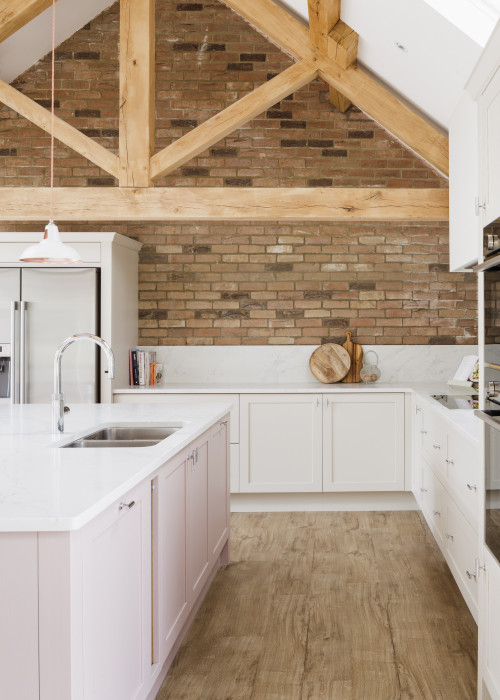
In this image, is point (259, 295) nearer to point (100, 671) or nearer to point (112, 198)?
point (112, 198)

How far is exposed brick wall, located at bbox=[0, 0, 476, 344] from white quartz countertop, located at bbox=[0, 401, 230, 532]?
2142 mm

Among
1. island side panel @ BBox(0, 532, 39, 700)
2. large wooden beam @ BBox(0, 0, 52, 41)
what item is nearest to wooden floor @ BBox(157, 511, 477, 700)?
island side panel @ BBox(0, 532, 39, 700)

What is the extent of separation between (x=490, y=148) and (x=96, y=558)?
1.62 m

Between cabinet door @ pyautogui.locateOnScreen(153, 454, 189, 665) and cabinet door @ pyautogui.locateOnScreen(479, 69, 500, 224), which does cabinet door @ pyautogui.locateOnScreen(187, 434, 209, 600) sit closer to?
cabinet door @ pyautogui.locateOnScreen(153, 454, 189, 665)

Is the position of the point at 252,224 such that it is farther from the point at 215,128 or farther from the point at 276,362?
the point at 215,128

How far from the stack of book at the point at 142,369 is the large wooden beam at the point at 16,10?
2.41m

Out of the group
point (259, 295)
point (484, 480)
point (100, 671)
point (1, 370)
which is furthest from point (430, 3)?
point (1, 370)

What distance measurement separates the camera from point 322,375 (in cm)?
540

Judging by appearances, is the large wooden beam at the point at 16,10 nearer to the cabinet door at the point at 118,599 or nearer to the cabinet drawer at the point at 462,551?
the cabinet door at the point at 118,599

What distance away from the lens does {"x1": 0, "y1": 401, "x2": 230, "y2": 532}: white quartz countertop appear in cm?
154

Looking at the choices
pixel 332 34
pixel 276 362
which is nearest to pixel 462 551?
pixel 276 362

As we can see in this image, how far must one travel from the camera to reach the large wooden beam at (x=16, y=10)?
4.32 m

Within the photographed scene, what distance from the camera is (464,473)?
2.94 metres

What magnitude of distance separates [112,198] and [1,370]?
156cm
